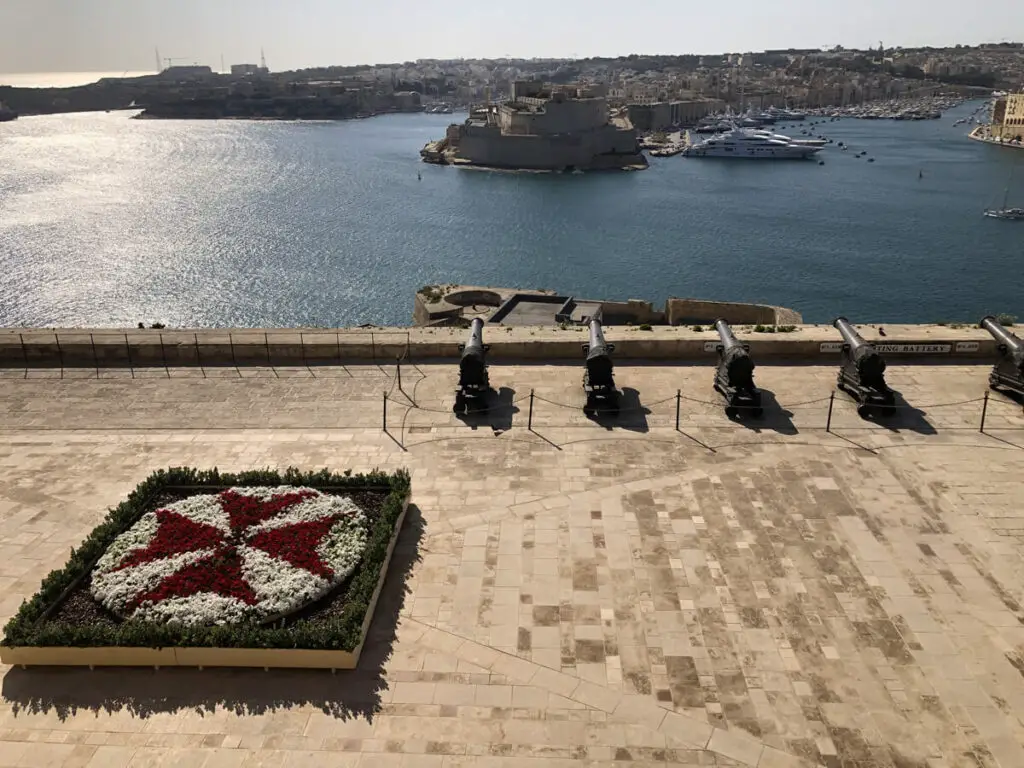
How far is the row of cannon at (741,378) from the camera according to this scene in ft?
52.8

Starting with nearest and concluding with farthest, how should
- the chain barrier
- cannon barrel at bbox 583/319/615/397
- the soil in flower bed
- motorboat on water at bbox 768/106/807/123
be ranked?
the soil in flower bed
the chain barrier
cannon barrel at bbox 583/319/615/397
motorboat on water at bbox 768/106/807/123

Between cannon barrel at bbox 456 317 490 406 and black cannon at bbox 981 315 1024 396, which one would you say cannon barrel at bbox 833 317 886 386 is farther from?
cannon barrel at bbox 456 317 490 406

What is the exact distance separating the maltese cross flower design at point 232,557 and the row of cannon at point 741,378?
4717 mm

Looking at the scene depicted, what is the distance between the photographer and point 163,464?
14289 millimetres

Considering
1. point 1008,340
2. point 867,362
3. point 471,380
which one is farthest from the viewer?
point 1008,340

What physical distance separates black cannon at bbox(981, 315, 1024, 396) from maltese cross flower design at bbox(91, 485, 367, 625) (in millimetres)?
13733

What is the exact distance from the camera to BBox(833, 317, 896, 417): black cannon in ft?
52.5

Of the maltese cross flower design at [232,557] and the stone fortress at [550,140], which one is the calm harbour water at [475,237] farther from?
the maltese cross flower design at [232,557]

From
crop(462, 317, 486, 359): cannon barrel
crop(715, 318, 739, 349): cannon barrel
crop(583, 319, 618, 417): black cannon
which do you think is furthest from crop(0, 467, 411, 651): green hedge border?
crop(715, 318, 739, 349): cannon barrel

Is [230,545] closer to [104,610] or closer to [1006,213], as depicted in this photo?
[104,610]

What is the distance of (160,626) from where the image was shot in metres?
9.70

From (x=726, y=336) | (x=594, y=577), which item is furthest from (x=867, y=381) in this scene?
(x=594, y=577)

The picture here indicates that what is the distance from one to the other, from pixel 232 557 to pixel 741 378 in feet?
34.0

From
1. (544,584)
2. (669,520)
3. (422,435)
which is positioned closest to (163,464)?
(422,435)
